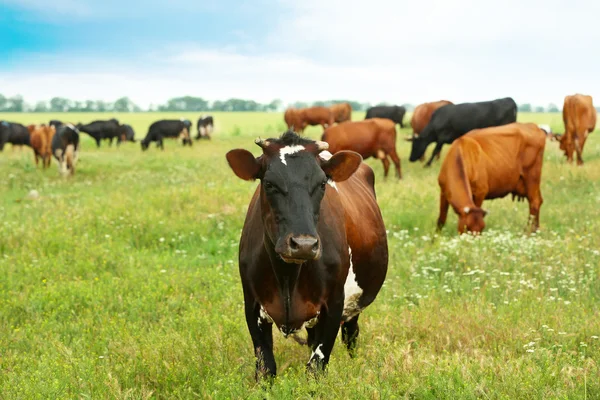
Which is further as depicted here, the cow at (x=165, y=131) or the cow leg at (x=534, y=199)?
the cow at (x=165, y=131)

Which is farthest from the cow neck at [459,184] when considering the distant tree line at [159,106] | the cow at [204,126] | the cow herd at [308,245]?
the distant tree line at [159,106]

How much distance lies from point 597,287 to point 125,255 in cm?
612

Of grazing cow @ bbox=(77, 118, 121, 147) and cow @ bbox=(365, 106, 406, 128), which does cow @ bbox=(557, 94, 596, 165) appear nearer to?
cow @ bbox=(365, 106, 406, 128)

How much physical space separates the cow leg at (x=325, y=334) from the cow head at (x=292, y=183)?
0.63m

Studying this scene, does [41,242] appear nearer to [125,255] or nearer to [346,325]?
[125,255]

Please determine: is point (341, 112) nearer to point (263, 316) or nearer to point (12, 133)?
point (12, 133)

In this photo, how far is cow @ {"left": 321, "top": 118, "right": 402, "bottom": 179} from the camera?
18.3 metres

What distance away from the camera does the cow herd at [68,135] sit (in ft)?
65.9

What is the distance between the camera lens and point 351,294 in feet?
15.2

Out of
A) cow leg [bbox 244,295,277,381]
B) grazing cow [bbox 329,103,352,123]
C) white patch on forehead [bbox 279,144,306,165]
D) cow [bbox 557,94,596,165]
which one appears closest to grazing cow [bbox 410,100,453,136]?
cow [bbox 557,94,596,165]

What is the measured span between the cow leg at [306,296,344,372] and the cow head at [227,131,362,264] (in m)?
0.63

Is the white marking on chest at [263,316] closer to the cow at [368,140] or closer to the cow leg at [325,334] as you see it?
the cow leg at [325,334]

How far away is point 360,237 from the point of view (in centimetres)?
470

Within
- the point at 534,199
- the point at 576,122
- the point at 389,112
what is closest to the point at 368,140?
the point at 576,122
